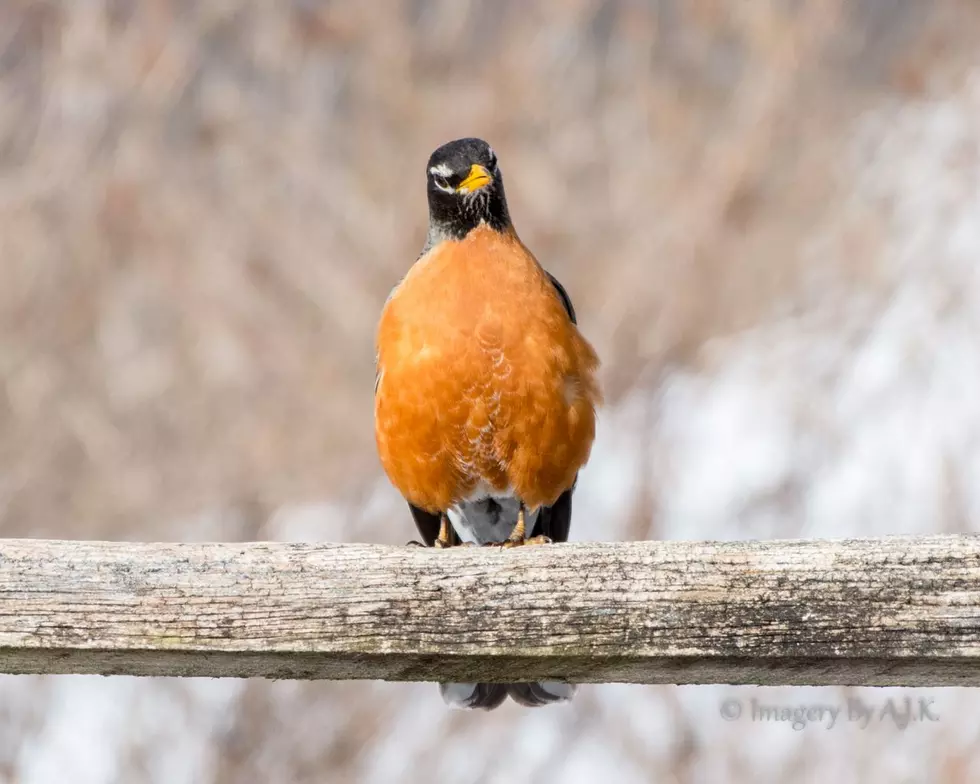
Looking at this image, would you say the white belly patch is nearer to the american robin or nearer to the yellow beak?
the american robin

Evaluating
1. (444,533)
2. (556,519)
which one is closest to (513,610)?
(444,533)

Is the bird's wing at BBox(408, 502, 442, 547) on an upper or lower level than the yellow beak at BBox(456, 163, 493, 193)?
lower

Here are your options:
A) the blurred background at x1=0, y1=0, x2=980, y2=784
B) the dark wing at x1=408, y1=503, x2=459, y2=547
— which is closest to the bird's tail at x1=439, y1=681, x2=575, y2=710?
the dark wing at x1=408, y1=503, x2=459, y2=547

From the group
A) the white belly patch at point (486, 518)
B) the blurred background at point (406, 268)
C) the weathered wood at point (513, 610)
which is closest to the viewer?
the weathered wood at point (513, 610)

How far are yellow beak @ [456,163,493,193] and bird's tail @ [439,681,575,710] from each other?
56.3 inches

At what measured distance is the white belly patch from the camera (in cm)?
442

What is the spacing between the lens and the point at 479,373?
3709 mm

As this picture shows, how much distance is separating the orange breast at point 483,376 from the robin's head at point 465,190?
103mm

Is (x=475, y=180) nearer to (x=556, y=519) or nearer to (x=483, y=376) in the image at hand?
(x=483, y=376)

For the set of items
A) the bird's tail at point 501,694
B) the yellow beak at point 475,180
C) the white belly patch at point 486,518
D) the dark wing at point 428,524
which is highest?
the yellow beak at point 475,180

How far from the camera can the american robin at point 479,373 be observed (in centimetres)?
371

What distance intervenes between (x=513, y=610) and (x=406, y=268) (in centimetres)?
402

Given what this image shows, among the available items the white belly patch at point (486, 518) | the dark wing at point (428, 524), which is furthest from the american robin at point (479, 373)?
the white belly patch at point (486, 518)

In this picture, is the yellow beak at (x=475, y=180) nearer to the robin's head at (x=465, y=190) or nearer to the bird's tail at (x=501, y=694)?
the robin's head at (x=465, y=190)
